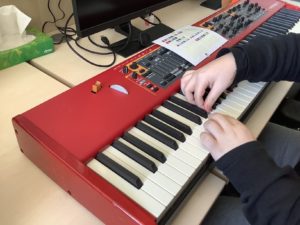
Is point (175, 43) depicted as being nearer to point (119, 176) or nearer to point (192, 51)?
point (192, 51)

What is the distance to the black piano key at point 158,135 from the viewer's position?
606 mm

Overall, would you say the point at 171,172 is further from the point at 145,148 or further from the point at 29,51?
the point at 29,51

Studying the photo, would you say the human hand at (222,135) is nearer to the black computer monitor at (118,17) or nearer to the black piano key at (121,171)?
the black piano key at (121,171)

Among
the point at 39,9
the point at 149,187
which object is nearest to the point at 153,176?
the point at 149,187

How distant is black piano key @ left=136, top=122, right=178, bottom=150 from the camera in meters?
0.61

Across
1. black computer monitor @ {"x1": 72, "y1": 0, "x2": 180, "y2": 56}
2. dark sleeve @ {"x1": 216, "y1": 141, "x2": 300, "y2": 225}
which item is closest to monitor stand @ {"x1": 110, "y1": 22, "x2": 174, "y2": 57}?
black computer monitor @ {"x1": 72, "y1": 0, "x2": 180, "y2": 56}

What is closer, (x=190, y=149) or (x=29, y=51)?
(x=190, y=149)

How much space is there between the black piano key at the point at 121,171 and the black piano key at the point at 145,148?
0.20 ft

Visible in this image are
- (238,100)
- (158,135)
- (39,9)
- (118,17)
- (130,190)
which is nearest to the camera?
(130,190)

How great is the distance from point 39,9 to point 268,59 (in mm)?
700

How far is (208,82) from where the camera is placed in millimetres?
698

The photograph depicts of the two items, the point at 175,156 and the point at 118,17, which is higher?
the point at 118,17

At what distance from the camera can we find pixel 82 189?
539mm

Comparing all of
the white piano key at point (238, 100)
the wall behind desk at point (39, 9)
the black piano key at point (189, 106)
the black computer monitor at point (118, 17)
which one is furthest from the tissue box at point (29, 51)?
the white piano key at point (238, 100)
